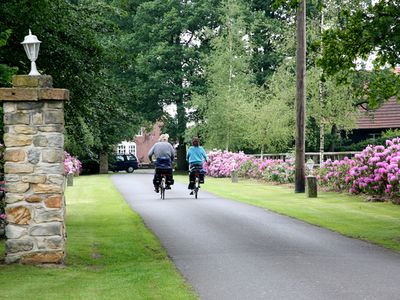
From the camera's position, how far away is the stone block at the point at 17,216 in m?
10.1

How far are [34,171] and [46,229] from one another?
2.87 feet

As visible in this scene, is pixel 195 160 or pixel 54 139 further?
pixel 195 160

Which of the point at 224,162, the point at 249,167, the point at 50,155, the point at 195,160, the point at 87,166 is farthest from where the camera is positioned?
the point at 87,166

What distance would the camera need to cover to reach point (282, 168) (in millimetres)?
32469

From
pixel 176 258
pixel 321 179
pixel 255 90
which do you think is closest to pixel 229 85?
pixel 255 90

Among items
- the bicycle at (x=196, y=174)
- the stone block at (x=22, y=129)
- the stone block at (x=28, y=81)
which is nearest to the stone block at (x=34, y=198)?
the stone block at (x=22, y=129)

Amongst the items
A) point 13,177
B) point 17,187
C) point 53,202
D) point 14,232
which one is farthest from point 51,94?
point 14,232

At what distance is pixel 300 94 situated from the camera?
26.1m

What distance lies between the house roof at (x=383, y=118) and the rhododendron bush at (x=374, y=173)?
998 inches

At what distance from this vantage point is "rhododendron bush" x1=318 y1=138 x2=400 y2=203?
2111 cm

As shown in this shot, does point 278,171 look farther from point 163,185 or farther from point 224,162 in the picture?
point 224,162

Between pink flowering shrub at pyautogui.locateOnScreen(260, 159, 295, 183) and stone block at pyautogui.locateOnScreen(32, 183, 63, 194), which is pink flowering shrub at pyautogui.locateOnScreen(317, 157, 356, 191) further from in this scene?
stone block at pyautogui.locateOnScreen(32, 183, 63, 194)

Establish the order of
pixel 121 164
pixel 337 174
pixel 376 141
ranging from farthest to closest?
pixel 121 164 < pixel 376 141 < pixel 337 174

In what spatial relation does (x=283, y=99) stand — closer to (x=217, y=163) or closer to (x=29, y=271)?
(x=217, y=163)
